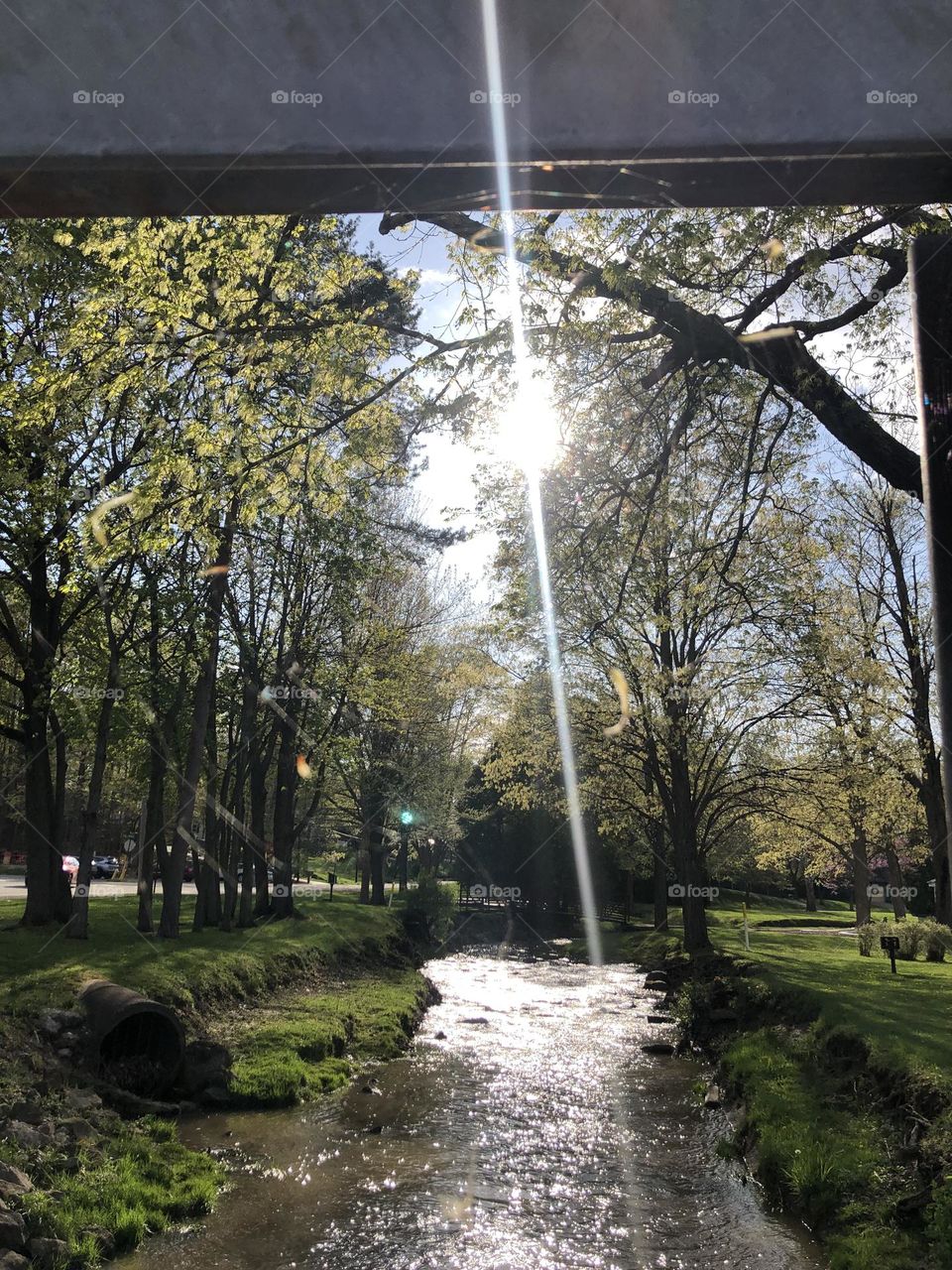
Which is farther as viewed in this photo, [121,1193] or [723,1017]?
[723,1017]

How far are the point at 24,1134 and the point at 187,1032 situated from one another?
4971 mm

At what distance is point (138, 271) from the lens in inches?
324

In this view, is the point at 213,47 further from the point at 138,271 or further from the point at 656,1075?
the point at 656,1075

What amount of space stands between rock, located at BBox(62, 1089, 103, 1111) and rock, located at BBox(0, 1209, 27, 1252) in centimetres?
322

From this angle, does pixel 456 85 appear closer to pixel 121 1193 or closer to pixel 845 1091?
pixel 121 1193

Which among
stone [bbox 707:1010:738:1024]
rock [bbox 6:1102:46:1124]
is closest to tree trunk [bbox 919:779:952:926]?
stone [bbox 707:1010:738:1024]

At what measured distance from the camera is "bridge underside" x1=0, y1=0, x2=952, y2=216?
164 inches

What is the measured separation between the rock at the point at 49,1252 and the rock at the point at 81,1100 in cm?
317

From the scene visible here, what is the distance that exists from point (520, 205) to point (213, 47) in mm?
1614

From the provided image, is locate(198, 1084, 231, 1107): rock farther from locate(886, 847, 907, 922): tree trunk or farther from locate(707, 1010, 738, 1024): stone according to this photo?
locate(886, 847, 907, 922): tree trunk

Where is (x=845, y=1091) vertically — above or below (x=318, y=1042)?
above

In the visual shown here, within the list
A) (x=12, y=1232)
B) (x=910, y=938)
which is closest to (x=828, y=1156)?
(x=12, y=1232)

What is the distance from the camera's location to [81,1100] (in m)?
10.3

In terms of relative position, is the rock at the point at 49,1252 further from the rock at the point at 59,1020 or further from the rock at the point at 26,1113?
the rock at the point at 59,1020
